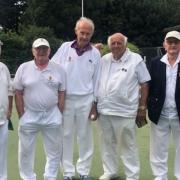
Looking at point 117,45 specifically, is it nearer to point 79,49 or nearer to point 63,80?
point 79,49

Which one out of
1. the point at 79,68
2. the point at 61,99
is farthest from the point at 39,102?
the point at 79,68

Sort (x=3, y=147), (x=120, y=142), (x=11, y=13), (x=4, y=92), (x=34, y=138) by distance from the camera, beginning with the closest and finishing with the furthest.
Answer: (x=4, y=92) < (x=3, y=147) < (x=34, y=138) < (x=120, y=142) < (x=11, y=13)

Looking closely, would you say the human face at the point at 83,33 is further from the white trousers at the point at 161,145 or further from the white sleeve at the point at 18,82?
the white trousers at the point at 161,145

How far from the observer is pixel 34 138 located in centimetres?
695

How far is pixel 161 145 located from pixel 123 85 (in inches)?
38.5

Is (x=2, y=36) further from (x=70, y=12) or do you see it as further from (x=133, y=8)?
(x=133, y=8)

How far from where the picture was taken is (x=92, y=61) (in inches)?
290

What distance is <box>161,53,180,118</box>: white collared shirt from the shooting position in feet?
22.9

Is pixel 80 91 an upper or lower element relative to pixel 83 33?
lower

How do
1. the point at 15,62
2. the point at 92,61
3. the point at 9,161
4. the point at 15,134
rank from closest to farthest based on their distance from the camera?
the point at 92,61, the point at 9,161, the point at 15,134, the point at 15,62

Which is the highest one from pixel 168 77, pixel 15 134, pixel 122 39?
pixel 122 39

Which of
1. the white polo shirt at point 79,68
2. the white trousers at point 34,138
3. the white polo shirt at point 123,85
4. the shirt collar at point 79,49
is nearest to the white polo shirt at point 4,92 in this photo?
the white trousers at point 34,138

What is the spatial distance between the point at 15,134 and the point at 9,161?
8.66 ft

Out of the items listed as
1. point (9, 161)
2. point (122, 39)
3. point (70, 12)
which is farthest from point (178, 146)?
point (70, 12)
